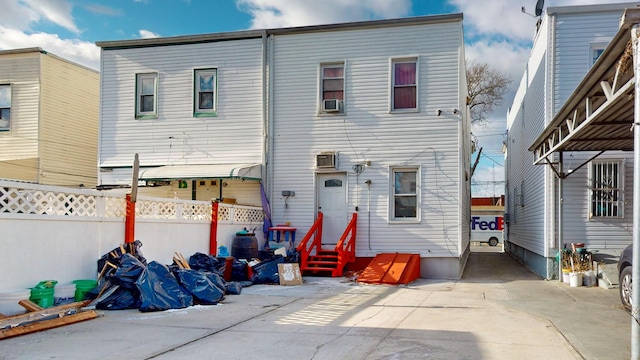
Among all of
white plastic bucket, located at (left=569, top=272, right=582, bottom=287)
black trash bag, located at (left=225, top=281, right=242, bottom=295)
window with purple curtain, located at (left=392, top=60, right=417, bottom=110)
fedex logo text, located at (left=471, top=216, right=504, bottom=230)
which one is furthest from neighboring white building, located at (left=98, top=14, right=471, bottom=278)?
fedex logo text, located at (left=471, top=216, right=504, bottom=230)

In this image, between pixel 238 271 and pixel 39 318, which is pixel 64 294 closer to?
pixel 39 318

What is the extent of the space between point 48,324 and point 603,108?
292 inches

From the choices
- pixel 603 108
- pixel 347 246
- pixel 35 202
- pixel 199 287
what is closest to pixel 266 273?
pixel 347 246

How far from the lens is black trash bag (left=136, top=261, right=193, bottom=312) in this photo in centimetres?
850

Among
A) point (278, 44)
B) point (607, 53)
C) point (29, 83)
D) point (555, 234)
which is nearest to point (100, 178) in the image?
point (29, 83)

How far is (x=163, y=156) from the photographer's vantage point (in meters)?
15.9

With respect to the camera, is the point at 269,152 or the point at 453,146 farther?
the point at 269,152

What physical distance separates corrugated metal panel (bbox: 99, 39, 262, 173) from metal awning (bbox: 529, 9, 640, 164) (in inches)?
303

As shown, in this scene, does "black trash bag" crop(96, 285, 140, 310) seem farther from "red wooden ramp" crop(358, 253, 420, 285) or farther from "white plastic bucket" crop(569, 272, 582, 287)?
"white plastic bucket" crop(569, 272, 582, 287)

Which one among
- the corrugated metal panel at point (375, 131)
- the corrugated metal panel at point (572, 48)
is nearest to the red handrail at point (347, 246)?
the corrugated metal panel at point (375, 131)

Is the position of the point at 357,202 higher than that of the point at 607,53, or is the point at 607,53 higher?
the point at 607,53

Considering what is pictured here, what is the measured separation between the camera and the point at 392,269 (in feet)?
41.6

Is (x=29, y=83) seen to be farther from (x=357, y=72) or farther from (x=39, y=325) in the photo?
(x=39, y=325)

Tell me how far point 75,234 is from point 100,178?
25.7 feet
